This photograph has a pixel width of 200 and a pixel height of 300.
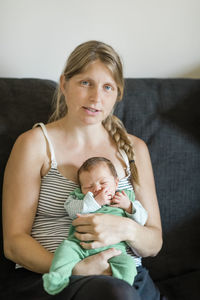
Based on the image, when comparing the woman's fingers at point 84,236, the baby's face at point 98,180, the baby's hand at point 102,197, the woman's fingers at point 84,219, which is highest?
the baby's face at point 98,180

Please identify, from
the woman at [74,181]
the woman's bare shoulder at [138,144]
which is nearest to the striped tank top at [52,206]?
the woman at [74,181]

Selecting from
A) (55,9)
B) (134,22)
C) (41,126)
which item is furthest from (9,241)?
(134,22)

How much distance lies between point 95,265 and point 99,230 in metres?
0.11

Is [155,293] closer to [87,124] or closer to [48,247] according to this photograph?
[48,247]

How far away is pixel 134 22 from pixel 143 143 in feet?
2.28

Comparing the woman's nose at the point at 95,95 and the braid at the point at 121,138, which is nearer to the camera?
the woman's nose at the point at 95,95

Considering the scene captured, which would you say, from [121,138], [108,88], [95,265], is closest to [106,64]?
[108,88]

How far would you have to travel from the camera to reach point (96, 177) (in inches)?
53.9

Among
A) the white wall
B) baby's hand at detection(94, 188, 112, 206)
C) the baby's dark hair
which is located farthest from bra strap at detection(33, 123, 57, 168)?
the white wall

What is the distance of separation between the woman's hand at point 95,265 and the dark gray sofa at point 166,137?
0.47m

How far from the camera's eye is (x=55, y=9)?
1.89m

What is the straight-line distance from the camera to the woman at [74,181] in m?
1.34

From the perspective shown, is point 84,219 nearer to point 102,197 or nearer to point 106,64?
point 102,197

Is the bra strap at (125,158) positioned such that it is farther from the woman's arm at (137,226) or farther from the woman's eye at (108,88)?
the woman's eye at (108,88)
